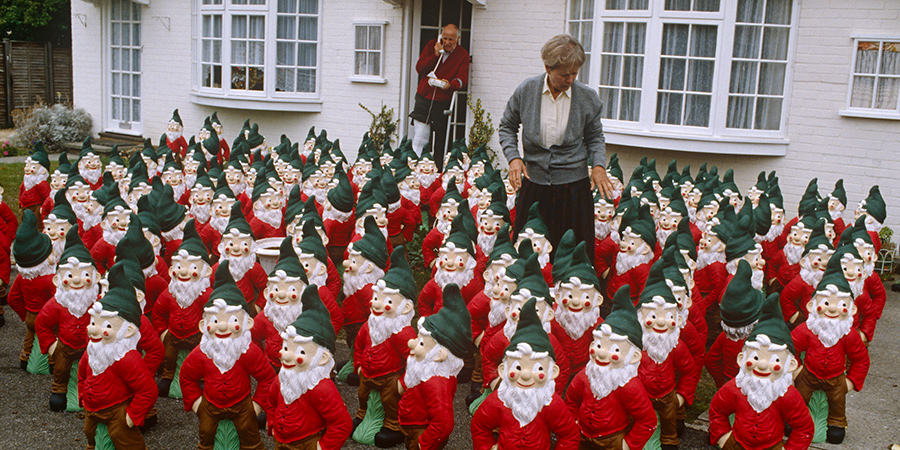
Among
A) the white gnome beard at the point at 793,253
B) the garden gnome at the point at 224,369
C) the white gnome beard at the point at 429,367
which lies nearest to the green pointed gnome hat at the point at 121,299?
the garden gnome at the point at 224,369

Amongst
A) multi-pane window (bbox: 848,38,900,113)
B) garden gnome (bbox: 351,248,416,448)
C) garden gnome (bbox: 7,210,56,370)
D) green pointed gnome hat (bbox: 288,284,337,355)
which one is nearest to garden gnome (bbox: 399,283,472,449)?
garden gnome (bbox: 351,248,416,448)

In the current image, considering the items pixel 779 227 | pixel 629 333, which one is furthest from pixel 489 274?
pixel 779 227

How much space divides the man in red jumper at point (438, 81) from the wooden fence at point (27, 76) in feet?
41.8

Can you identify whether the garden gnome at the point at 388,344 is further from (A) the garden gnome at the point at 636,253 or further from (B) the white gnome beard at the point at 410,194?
(B) the white gnome beard at the point at 410,194

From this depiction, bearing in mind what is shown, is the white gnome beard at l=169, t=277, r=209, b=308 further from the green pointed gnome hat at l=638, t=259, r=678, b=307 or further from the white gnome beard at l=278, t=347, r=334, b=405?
the green pointed gnome hat at l=638, t=259, r=678, b=307

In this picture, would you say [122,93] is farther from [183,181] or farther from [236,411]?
[236,411]

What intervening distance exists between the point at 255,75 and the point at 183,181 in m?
5.89

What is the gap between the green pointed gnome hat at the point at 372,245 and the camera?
5.64m

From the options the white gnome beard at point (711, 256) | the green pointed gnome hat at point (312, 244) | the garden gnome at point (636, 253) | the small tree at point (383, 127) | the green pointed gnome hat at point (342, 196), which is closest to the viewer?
the green pointed gnome hat at point (312, 244)

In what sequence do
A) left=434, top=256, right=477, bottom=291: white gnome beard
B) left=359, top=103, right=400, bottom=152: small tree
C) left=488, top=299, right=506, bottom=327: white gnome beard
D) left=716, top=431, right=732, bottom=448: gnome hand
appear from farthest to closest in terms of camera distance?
left=359, top=103, right=400, bottom=152: small tree → left=434, top=256, right=477, bottom=291: white gnome beard → left=488, top=299, right=506, bottom=327: white gnome beard → left=716, top=431, right=732, bottom=448: gnome hand

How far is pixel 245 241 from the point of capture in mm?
5828

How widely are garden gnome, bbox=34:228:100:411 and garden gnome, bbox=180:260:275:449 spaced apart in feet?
3.32

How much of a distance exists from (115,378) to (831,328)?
13.9 feet

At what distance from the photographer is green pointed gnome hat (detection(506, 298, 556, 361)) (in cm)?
396
